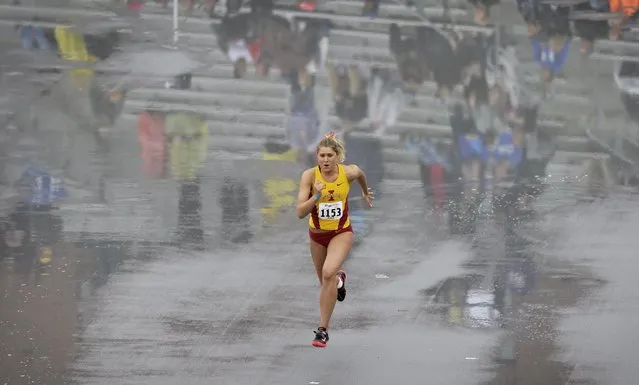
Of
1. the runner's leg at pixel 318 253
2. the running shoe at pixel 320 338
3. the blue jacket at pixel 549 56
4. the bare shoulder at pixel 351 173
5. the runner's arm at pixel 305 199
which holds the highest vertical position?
the bare shoulder at pixel 351 173

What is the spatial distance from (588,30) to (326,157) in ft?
42.2

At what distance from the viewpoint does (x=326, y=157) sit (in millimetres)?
10773

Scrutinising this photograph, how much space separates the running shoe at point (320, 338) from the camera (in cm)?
1063

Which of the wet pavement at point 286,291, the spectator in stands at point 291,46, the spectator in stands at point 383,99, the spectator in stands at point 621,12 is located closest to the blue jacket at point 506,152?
the wet pavement at point 286,291

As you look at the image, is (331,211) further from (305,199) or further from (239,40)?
(239,40)

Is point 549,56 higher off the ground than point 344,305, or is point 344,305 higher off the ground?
point 549,56

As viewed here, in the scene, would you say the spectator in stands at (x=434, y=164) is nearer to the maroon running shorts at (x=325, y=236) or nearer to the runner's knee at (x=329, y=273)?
the maroon running shorts at (x=325, y=236)

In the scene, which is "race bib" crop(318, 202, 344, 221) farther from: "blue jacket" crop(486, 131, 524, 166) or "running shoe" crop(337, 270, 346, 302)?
"blue jacket" crop(486, 131, 524, 166)

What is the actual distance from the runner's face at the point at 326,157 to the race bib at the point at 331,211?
0.36 meters

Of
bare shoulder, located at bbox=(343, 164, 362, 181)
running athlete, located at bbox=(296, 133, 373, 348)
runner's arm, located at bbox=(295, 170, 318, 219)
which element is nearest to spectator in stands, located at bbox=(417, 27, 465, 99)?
bare shoulder, located at bbox=(343, 164, 362, 181)

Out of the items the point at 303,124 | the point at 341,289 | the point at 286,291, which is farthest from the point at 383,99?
the point at 341,289

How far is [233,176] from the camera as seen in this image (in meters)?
17.8

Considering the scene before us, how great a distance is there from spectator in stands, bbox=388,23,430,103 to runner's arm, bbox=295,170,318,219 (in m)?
10.5

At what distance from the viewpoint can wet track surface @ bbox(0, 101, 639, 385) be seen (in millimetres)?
10391
